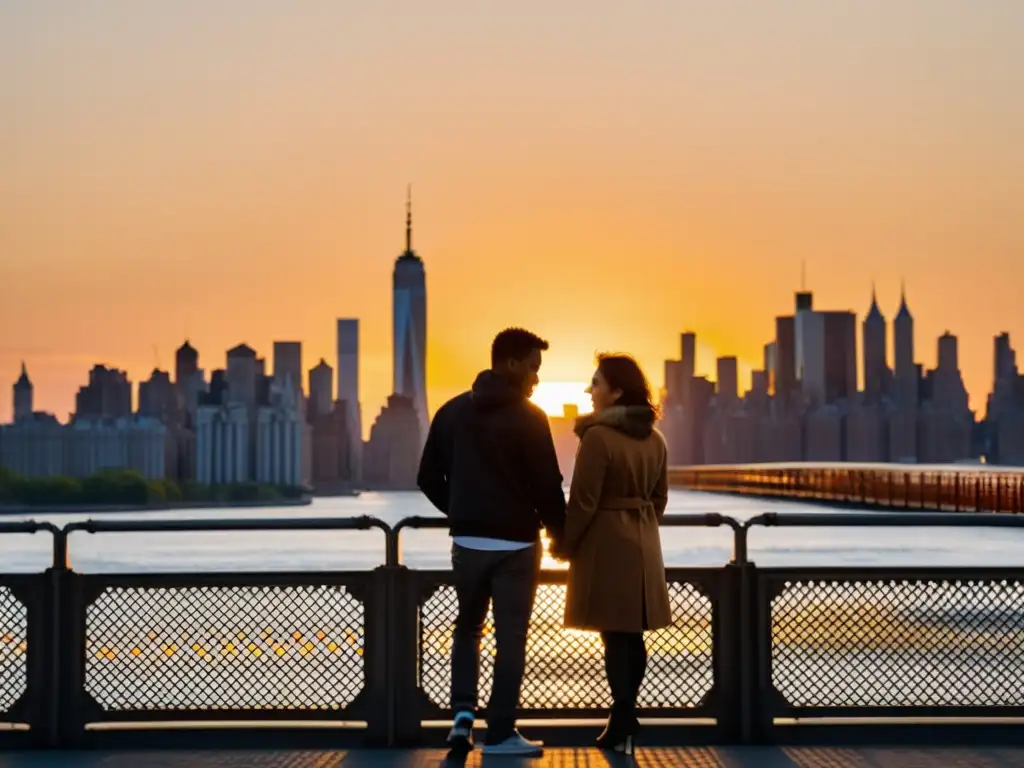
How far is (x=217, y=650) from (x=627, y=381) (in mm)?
2795

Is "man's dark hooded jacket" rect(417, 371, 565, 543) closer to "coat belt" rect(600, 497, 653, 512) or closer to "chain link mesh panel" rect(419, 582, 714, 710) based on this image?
"coat belt" rect(600, 497, 653, 512)

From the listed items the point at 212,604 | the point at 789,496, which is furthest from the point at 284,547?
the point at 212,604

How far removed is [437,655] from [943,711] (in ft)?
9.16

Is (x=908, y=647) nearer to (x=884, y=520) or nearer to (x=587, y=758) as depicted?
(x=884, y=520)

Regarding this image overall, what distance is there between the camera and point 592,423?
8742mm

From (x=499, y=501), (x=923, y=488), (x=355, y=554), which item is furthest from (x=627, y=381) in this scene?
(x=923, y=488)

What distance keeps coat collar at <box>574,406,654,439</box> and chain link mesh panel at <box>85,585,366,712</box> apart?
1791mm

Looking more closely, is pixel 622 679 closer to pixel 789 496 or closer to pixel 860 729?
pixel 860 729

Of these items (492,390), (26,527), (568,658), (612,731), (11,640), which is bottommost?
(612,731)

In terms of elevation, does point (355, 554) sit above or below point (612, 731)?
below

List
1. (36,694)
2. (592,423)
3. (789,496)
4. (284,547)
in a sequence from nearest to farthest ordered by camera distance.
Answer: (592,423) → (36,694) → (284,547) → (789,496)

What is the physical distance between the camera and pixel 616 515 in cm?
880

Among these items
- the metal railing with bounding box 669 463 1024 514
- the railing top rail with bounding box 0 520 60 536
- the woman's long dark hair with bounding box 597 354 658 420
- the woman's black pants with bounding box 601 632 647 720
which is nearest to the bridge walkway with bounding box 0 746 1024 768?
the woman's black pants with bounding box 601 632 647 720

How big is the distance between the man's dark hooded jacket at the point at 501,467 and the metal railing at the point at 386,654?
0.75 meters
